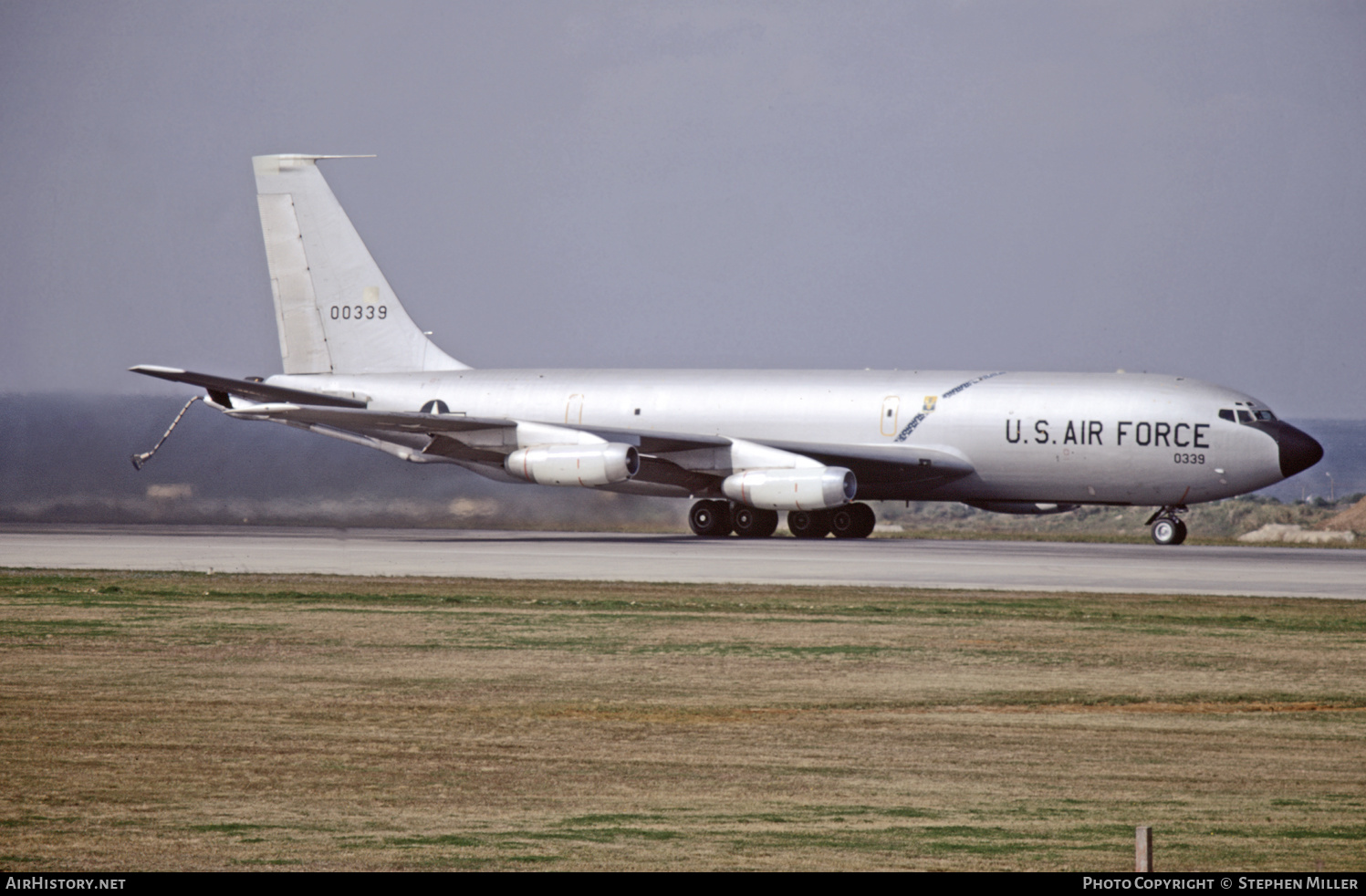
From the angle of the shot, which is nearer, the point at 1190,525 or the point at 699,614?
the point at 699,614

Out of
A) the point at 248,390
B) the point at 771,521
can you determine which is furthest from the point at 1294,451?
the point at 248,390

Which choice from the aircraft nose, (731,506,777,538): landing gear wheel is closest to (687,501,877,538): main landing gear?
(731,506,777,538): landing gear wheel

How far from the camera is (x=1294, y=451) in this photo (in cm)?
3772

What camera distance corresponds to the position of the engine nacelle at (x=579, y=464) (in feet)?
128

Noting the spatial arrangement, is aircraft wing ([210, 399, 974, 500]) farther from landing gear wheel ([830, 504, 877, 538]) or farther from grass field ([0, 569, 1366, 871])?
grass field ([0, 569, 1366, 871])

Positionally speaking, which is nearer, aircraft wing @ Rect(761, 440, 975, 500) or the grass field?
the grass field

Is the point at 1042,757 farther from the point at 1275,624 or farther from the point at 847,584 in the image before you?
the point at 847,584

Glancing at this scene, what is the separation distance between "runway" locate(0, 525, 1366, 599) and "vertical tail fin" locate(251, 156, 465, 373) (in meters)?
8.55

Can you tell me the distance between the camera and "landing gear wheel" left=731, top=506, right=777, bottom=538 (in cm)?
4225

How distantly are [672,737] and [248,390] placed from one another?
3335 cm

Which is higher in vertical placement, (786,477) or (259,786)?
(786,477)

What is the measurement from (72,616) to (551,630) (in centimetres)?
606
